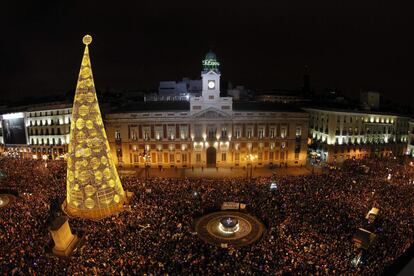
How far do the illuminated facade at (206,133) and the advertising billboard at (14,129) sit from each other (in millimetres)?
20625

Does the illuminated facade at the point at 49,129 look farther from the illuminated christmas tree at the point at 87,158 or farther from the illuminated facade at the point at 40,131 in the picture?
the illuminated christmas tree at the point at 87,158

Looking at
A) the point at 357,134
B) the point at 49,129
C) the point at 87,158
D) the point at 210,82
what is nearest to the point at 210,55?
the point at 210,82

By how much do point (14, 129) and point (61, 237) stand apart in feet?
154

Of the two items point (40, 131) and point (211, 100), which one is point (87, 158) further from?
point (40, 131)

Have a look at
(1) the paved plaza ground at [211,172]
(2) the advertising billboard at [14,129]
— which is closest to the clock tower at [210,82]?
(1) the paved plaza ground at [211,172]

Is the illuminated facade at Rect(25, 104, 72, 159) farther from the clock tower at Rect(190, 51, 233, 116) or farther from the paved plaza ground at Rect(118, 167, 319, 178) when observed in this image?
the clock tower at Rect(190, 51, 233, 116)

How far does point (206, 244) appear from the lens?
65.4ft

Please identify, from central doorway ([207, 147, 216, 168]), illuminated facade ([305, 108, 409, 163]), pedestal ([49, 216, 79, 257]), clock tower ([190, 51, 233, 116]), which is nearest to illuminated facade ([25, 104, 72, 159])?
clock tower ([190, 51, 233, 116])

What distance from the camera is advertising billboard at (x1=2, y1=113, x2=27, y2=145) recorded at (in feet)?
179

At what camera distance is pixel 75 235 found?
20219 mm

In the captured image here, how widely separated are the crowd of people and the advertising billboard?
26896mm

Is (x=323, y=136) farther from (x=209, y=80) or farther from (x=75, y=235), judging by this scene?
(x=75, y=235)

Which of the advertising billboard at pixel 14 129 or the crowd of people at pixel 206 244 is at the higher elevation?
the advertising billboard at pixel 14 129

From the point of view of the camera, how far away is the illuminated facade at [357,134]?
2005 inches
